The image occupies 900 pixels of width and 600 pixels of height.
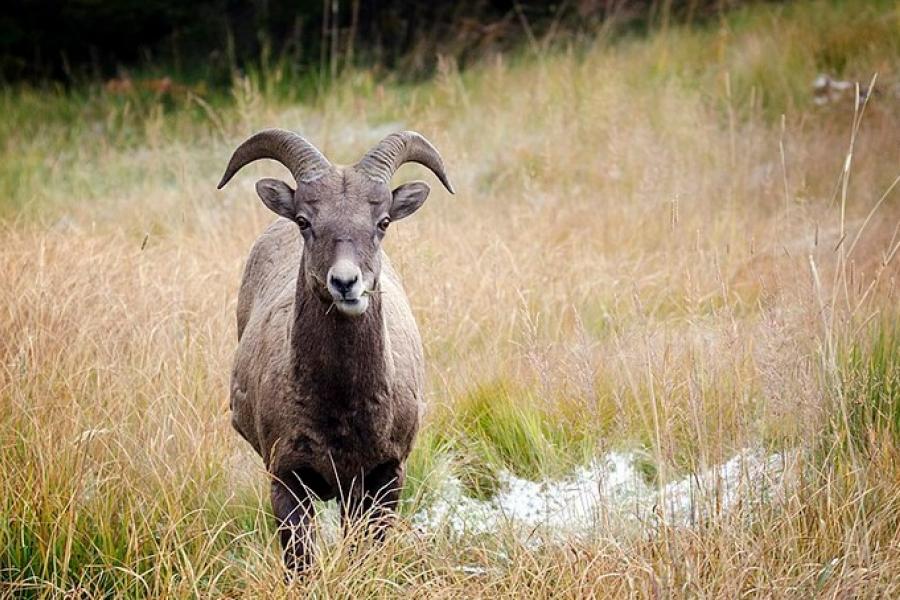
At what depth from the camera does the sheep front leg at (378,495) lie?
4.44 meters

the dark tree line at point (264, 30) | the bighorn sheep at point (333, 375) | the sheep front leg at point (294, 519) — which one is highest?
the bighorn sheep at point (333, 375)

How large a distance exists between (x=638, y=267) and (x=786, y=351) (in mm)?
→ 2472

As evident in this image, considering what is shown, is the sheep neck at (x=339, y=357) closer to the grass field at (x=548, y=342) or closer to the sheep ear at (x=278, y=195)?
the sheep ear at (x=278, y=195)

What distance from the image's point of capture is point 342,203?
439 cm

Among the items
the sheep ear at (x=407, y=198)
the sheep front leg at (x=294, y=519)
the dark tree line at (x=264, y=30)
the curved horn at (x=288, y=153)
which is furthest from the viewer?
the dark tree line at (x=264, y=30)

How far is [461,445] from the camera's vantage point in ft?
17.9

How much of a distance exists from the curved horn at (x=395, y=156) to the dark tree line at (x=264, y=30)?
856cm

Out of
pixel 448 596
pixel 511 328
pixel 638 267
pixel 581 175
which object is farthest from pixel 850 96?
pixel 448 596

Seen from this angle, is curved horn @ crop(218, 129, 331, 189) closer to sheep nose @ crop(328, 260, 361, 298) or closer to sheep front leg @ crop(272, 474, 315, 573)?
sheep nose @ crop(328, 260, 361, 298)

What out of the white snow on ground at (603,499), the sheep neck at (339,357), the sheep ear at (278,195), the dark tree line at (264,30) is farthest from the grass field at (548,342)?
the dark tree line at (264,30)

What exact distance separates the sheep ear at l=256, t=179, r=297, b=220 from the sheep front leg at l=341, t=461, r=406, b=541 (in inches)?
39.7

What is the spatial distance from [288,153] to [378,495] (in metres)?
1.32

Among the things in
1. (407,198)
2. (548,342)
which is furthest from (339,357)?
(548,342)

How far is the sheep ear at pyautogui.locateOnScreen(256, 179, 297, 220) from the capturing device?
15.1ft
